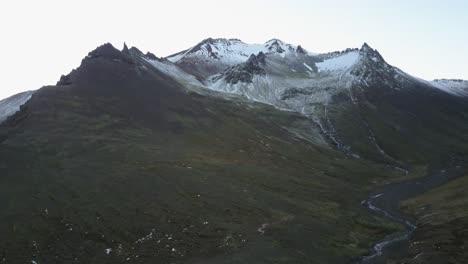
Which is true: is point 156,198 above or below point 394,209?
above

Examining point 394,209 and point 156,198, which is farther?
point 394,209

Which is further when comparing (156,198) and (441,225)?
(156,198)

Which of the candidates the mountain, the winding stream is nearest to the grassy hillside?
the winding stream

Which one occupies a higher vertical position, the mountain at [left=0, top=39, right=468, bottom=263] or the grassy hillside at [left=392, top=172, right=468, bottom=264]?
the mountain at [left=0, top=39, right=468, bottom=263]

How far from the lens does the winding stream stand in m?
95.1

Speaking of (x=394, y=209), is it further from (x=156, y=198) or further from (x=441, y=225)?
(x=156, y=198)

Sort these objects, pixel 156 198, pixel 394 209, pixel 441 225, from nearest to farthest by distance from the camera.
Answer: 1. pixel 441 225
2. pixel 156 198
3. pixel 394 209

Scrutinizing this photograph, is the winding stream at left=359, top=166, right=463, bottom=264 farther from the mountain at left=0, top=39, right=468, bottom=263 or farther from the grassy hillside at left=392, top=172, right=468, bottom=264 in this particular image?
the mountain at left=0, top=39, right=468, bottom=263

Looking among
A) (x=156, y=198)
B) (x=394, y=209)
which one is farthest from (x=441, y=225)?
(x=156, y=198)

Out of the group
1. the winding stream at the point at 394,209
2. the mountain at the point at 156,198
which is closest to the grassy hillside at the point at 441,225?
the winding stream at the point at 394,209

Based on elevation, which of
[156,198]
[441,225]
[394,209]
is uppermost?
[156,198]

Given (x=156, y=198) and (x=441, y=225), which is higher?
(x=156, y=198)

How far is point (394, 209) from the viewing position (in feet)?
464

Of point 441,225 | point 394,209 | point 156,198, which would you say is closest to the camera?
point 441,225
